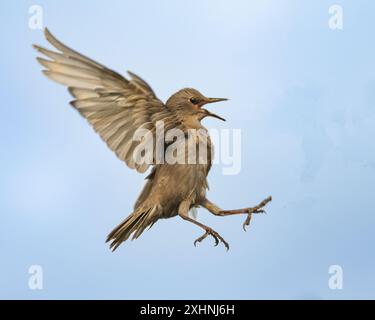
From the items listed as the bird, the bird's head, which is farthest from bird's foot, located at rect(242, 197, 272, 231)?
the bird's head

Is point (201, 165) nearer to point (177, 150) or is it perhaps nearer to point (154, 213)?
point (177, 150)

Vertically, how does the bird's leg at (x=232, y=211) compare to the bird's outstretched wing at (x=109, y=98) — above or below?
below

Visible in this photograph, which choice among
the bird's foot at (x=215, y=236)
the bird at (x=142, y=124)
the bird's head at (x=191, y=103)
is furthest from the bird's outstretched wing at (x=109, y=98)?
the bird's foot at (x=215, y=236)

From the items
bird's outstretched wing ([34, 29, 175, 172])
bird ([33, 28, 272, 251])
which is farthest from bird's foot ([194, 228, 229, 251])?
bird's outstretched wing ([34, 29, 175, 172])

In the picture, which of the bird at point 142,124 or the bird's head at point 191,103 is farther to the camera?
the bird's head at point 191,103

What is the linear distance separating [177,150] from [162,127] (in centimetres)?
28

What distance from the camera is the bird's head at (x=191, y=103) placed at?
20.9 feet

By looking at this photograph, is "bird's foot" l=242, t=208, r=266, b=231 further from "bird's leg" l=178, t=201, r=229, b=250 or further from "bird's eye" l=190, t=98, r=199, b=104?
"bird's eye" l=190, t=98, r=199, b=104

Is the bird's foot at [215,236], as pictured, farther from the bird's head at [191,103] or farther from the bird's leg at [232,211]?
the bird's head at [191,103]

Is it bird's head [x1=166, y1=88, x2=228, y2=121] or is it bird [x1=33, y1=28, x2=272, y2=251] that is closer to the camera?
bird [x1=33, y1=28, x2=272, y2=251]

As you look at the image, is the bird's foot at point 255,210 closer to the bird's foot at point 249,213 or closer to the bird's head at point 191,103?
the bird's foot at point 249,213

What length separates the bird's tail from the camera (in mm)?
6066

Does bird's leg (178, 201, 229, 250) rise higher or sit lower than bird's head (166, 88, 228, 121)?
lower

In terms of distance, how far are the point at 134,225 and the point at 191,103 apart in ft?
4.58
